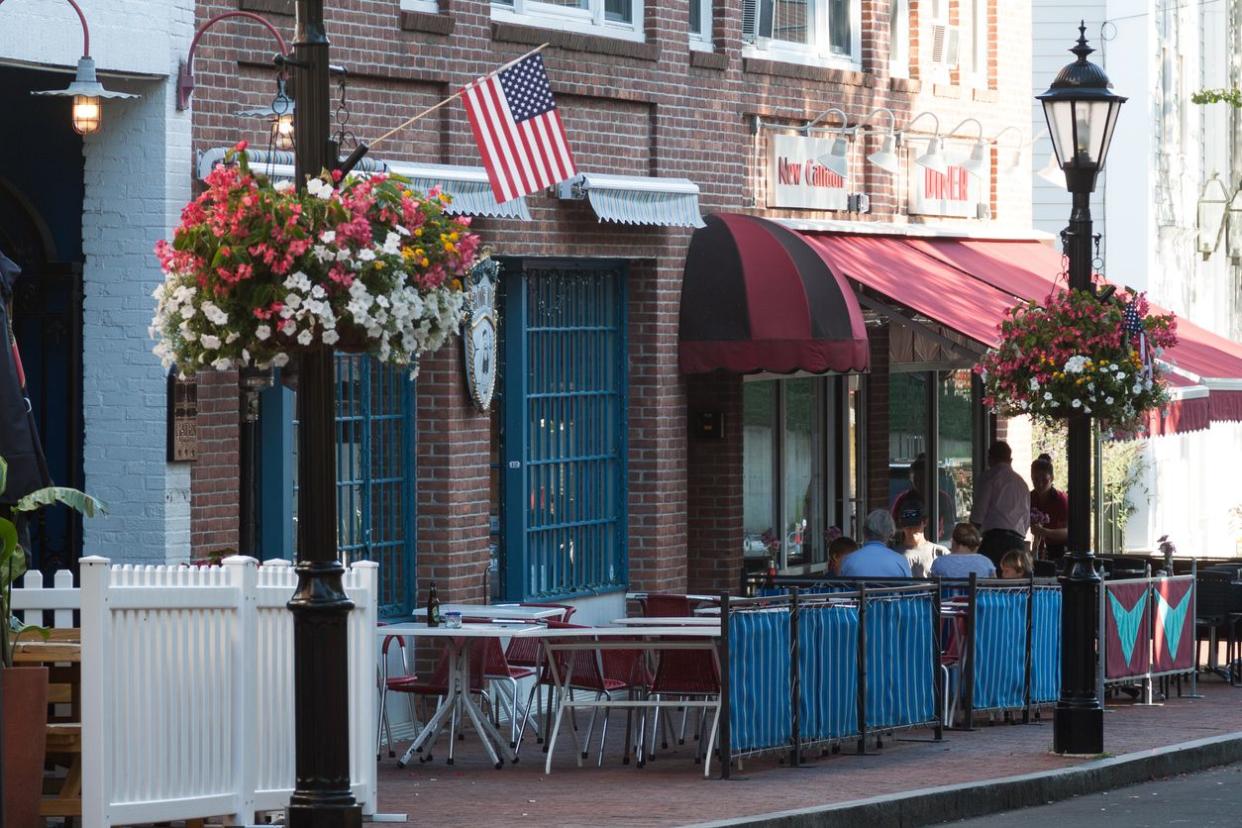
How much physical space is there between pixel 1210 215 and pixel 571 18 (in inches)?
727

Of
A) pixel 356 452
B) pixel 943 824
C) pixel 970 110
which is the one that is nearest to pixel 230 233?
pixel 943 824

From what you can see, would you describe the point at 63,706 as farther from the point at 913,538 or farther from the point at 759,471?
the point at 759,471

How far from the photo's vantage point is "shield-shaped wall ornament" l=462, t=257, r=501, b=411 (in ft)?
50.9

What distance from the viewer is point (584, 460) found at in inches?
686

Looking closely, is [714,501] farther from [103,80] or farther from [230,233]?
[230,233]

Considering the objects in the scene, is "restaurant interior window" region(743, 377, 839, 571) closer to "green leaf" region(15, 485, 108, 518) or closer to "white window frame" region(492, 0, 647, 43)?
"white window frame" region(492, 0, 647, 43)

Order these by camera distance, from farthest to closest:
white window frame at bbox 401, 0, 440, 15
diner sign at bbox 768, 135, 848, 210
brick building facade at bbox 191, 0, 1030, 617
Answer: diner sign at bbox 768, 135, 848, 210 < white window frame at bbox 401, 0, 440, 15 < brick building facade at bbox 191, 0, 1030, 617

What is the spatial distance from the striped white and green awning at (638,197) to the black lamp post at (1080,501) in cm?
357

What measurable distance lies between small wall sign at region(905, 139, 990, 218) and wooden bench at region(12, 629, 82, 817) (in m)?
11.8

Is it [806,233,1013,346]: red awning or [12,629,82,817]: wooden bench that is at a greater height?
[806,233,1013,346]: red awning

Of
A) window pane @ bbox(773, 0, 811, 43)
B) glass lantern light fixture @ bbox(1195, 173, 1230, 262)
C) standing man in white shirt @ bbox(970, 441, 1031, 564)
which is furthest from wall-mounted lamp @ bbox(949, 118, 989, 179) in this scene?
glass lantern light fixture @ bbox(1195, 173, 1230, 262)

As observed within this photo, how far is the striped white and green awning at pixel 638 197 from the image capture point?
53.6 feet

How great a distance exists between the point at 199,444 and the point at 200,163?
154 centimetres

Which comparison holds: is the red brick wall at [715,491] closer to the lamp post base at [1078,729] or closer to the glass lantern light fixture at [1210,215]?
the lamp post base at [1078,729]
